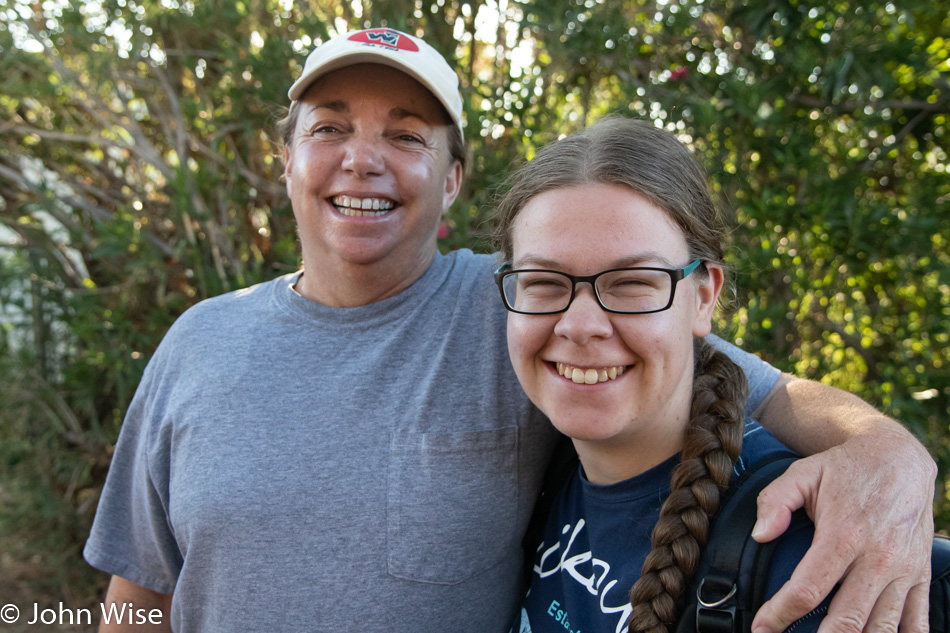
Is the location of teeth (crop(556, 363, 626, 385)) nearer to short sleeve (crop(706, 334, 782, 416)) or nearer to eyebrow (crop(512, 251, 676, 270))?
eyebrow (crop(512, 251, 676, 270))

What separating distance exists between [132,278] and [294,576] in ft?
7.05

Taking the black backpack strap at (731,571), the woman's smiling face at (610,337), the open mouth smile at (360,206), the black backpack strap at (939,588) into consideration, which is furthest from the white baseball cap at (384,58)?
the black backpack strap at (939,588)

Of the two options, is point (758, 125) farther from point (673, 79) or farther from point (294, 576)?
point (294, 576)

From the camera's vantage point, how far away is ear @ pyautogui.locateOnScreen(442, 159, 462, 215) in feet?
6.77

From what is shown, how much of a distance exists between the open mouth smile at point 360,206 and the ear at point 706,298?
2.99ft

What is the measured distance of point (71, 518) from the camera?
347cm

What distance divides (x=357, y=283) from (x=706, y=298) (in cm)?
94

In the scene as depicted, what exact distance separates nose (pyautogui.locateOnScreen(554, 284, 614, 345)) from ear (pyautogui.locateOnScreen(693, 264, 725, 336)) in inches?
9.6

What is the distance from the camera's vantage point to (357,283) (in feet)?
6.09

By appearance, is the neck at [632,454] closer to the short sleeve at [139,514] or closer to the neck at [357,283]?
the neck at [357,283]

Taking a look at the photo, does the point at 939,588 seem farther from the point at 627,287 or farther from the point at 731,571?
the point at 627,287

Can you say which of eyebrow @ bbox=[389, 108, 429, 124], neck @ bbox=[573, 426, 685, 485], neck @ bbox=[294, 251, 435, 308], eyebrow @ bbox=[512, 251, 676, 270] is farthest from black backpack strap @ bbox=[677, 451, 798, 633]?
eyebrow @ bbox=[389, 108, 429, 124]

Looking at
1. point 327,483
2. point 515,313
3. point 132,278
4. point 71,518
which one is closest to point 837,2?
point 515,313

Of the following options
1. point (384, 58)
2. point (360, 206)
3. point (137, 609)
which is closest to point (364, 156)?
point (360, 206)
